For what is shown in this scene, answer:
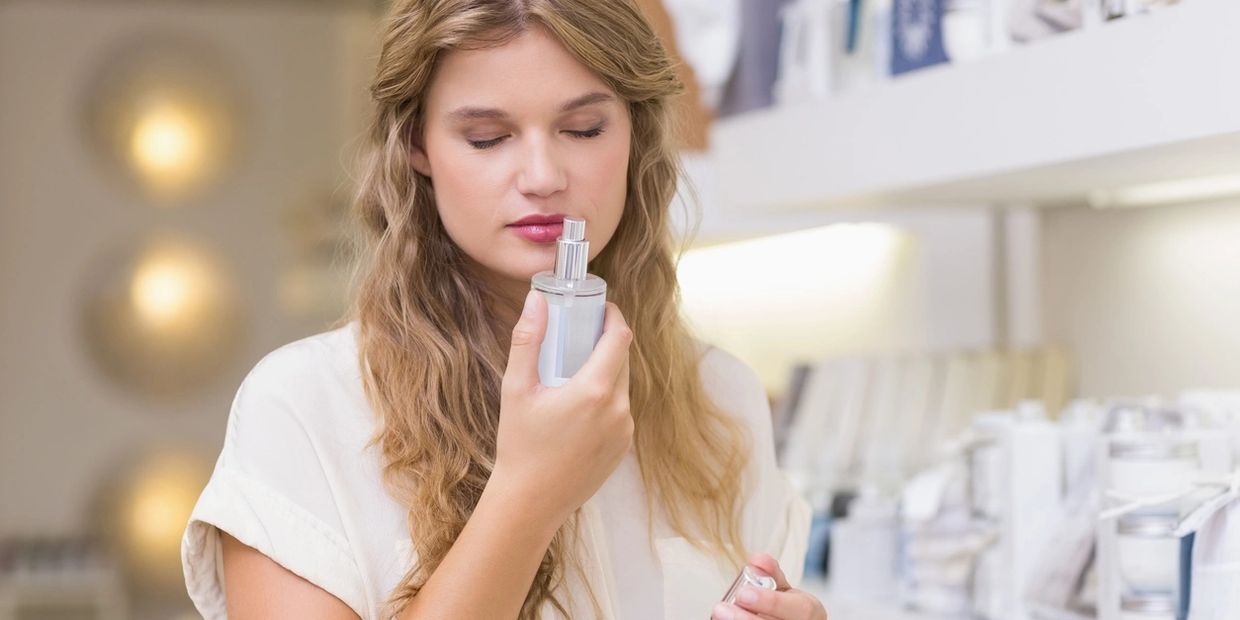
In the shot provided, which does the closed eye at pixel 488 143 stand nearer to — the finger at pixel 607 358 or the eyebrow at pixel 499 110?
the eyebrow at pixel 499 110

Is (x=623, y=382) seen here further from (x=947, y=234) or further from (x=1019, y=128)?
(x=947, y=234)

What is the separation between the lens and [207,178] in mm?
4617

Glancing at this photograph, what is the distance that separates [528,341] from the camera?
0.84 m

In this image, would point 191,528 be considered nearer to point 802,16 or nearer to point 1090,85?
point 1090,85

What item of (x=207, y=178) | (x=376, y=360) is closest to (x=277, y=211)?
(x=207, y=178)

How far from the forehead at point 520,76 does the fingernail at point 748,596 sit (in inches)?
13.9

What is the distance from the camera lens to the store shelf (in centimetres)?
105

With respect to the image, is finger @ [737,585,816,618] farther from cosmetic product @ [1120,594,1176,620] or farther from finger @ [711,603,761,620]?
cosmetic product @ [1120,594,1176,620]

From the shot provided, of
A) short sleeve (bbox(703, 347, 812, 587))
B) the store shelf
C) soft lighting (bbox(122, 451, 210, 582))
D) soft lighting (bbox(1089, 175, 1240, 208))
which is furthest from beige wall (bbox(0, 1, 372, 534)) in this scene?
short sleeve (bbox(703, 347, 812, 587))

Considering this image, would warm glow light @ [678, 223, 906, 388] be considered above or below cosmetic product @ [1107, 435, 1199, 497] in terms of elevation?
above

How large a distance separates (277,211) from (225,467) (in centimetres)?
382

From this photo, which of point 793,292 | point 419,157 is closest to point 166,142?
point 793,292

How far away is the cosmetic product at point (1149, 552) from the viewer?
43.4 inches

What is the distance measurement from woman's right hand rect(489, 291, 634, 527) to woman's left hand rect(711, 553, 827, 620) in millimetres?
133
